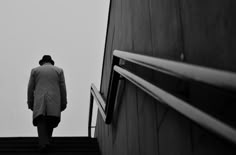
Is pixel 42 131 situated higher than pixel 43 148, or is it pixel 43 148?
pixel 42 131

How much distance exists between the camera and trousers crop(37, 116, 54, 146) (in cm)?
504

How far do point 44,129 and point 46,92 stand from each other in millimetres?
523

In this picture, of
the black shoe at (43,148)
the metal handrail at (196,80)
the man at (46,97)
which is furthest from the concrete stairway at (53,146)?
the metal handrail at (196,80)

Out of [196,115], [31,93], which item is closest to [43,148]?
[31,93]

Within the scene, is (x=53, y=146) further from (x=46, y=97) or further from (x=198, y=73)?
(x=198, y=73)

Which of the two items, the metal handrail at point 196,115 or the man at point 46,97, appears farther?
the man at point 46,97

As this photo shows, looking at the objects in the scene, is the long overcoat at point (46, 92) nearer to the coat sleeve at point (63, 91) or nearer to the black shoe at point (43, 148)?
the coat sleeve at point (63, 91)

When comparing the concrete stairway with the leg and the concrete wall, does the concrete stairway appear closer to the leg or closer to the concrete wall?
the leg

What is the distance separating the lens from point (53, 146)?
5.10 metres

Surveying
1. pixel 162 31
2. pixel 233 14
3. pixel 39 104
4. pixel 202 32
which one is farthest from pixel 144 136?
pixel 39 104

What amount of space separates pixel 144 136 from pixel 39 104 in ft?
10.1

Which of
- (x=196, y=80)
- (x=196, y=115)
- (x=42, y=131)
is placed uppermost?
(x=196, y=80)

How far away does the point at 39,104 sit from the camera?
17.7 feet

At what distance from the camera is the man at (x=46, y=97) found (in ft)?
17.5
